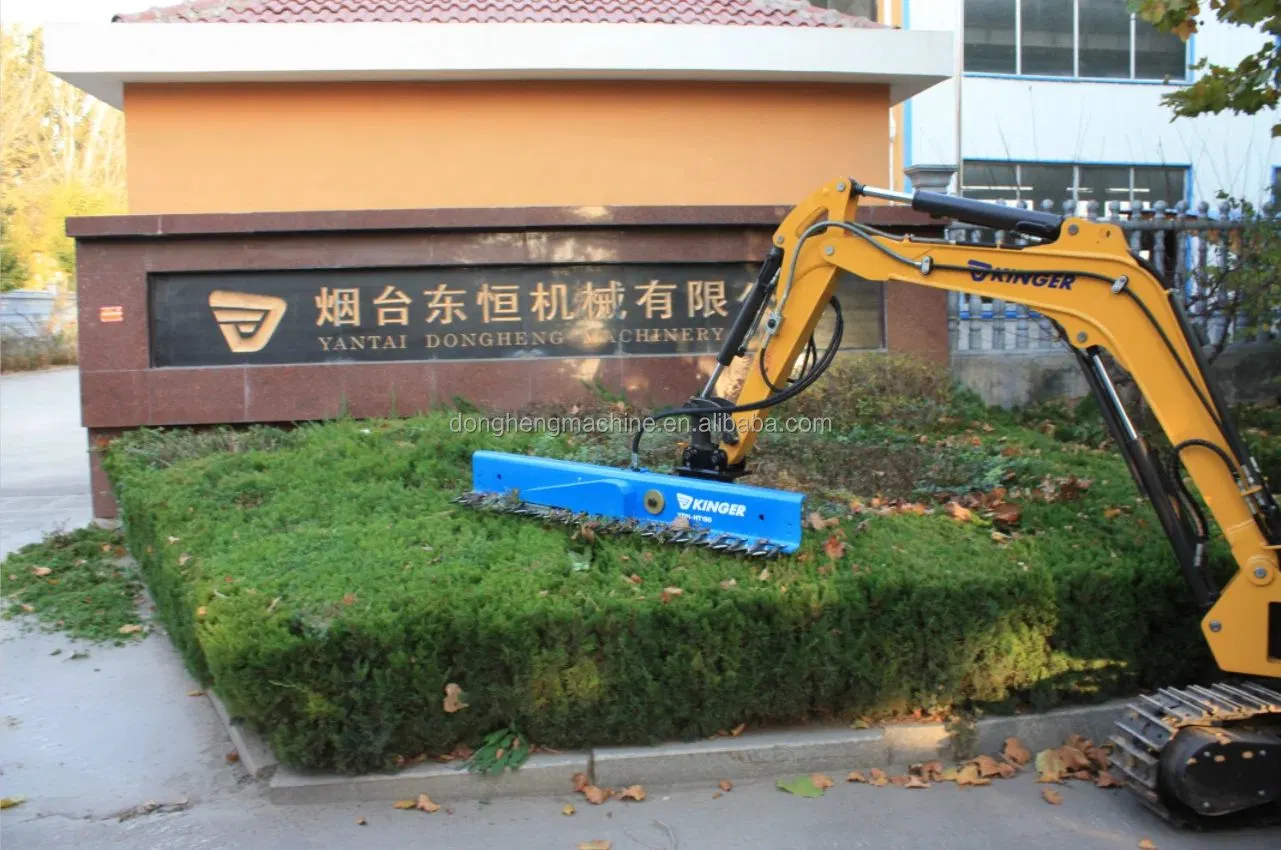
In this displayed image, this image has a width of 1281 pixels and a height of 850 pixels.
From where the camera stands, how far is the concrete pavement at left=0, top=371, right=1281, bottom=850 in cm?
422

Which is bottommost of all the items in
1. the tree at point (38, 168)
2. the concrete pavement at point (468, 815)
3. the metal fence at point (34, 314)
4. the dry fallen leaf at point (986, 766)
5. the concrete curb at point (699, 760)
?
the concrete pavement at point (468, 815)

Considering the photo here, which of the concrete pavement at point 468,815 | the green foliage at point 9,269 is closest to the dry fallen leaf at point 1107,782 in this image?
the concrete pavement at point 468,815

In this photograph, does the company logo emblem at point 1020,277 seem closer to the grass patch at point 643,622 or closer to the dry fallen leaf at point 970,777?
the grass patch at point 643,622

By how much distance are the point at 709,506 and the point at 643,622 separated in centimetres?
89

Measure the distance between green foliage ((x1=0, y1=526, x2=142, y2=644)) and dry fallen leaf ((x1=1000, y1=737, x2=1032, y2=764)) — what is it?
5059 mm

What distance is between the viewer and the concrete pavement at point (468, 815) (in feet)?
13.8

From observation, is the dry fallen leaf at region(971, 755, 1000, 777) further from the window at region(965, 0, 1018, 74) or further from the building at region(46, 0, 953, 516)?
the window at region(965, 0, 1018, 74)

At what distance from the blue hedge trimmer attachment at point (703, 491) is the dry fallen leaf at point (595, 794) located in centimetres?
128

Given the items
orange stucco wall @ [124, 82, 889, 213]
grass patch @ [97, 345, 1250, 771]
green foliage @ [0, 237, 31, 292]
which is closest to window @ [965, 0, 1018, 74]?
orange stucco wall @ [124, 82, 889, 213]

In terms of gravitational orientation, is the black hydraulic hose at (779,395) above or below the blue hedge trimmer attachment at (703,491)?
above

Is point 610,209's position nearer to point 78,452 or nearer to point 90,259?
point 90,259

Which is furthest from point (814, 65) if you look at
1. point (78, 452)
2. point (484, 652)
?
point (78, 452)

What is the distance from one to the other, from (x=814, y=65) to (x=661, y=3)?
6.38 feet

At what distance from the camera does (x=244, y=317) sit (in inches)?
371
